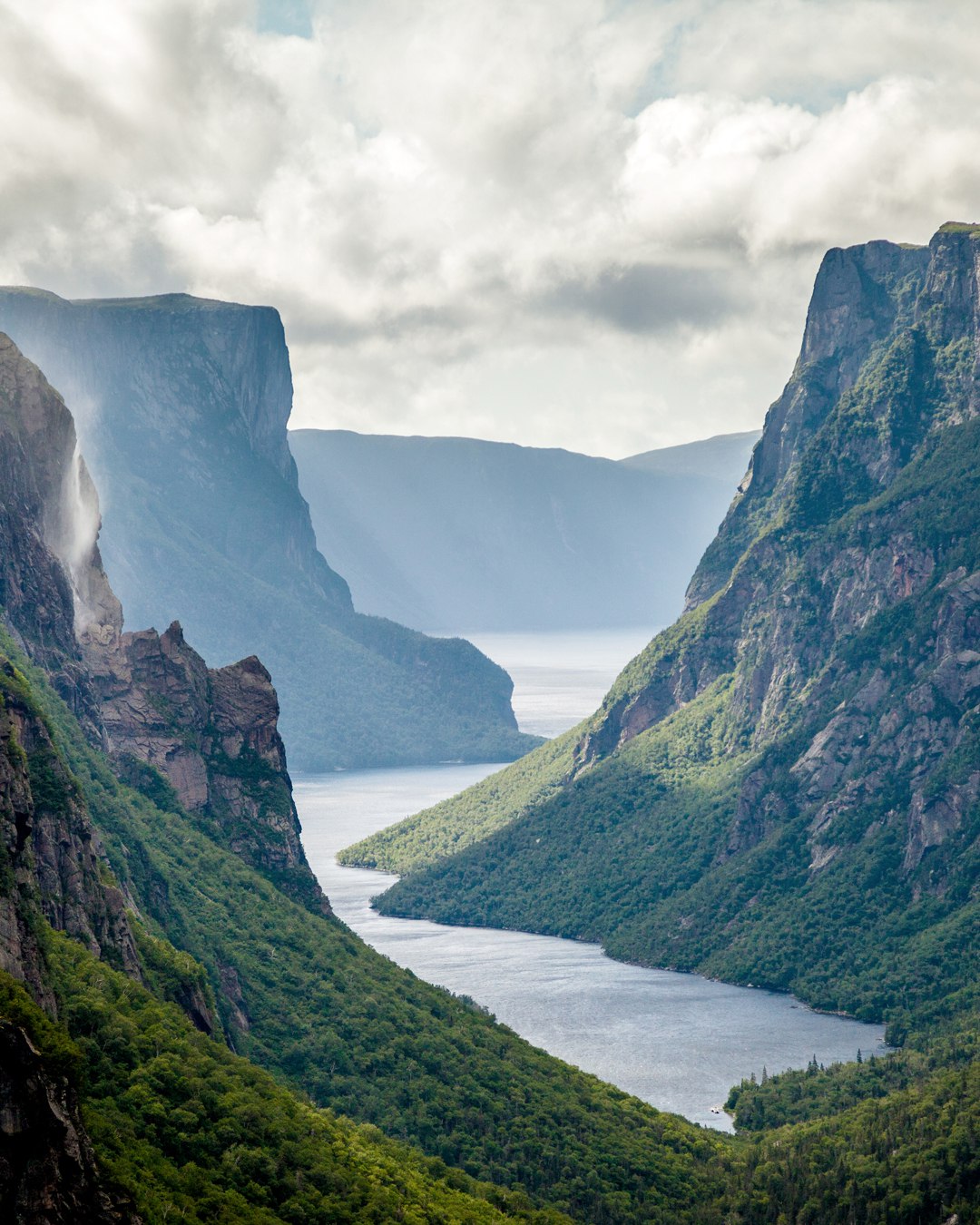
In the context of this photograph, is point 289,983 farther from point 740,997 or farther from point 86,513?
point 740,997

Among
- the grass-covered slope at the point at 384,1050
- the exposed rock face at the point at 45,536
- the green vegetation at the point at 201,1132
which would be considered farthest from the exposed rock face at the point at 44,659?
the grass-covered slope at the point at 384,1050

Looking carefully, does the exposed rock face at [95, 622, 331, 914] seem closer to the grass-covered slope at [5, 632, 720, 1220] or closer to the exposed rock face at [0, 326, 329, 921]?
the exposed rock face at [0, 326, 329, 921]

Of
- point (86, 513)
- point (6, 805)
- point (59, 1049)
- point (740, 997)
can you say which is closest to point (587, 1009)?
point (740, 997)

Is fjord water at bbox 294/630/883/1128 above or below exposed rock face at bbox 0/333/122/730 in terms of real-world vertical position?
below

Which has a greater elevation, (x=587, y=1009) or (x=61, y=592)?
(x=61, y=592)

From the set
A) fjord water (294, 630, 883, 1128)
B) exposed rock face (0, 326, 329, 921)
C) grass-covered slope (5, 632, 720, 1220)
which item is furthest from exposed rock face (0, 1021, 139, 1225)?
fjord water (294, 630, 883, 1128)
